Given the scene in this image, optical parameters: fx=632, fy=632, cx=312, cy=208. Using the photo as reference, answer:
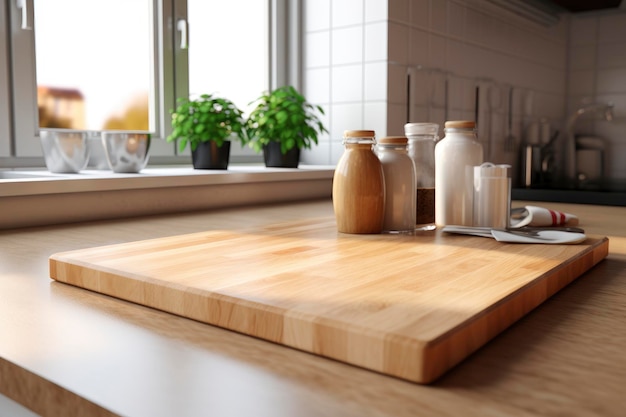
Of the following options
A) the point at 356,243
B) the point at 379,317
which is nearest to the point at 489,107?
the point at 356,243

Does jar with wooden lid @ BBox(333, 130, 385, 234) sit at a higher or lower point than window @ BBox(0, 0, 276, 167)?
lower

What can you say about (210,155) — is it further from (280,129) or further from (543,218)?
(543,218)

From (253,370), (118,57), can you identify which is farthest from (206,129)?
(253,370)

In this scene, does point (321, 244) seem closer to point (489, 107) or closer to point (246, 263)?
point (246, 263)

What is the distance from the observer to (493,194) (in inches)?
35.6

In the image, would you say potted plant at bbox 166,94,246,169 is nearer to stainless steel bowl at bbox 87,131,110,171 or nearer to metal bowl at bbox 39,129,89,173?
stainless steel bowl at bbox 87,131,110,171

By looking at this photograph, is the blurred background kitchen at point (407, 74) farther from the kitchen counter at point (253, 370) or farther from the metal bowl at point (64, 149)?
the kitchen counter at point (253, 370)

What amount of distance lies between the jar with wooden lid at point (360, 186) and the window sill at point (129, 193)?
0.58 meters

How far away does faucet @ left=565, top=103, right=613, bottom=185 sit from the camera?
286cm

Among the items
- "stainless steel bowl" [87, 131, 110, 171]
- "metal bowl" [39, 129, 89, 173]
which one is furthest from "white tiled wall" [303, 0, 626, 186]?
"metal bowl" [39, 129, 89, 173]

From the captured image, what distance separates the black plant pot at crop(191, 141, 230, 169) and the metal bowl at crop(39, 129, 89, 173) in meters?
0.34

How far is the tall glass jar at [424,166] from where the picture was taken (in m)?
0.98

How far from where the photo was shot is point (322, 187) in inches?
72.4

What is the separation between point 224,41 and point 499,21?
46.1 inches
